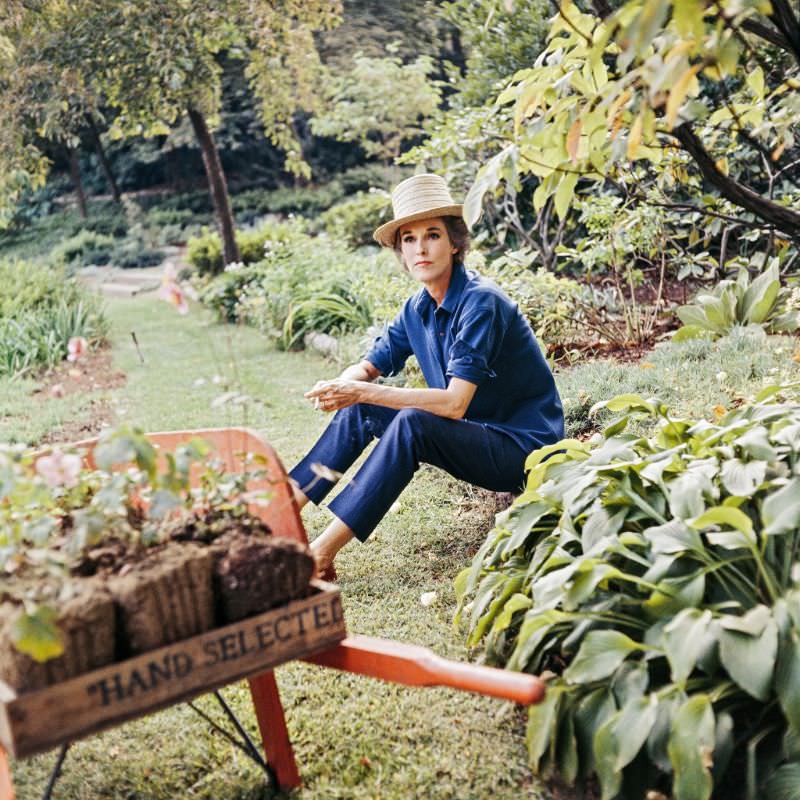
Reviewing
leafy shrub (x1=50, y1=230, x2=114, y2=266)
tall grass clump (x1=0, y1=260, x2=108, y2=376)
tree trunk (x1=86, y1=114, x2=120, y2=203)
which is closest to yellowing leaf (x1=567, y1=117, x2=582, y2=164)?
tall grass clump (x1=0, y1=260, x2=108, y2=376)

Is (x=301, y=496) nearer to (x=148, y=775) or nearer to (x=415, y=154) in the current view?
(x=148, y=775)

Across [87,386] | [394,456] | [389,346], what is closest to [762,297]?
[389,346]

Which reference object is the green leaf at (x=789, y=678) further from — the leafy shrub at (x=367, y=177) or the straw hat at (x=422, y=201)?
the leafy shrub at (x=367, y=177)

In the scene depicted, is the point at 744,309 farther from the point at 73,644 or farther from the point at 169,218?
the point at 169,218

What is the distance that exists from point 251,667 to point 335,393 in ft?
4.41

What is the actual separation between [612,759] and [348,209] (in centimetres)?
1107

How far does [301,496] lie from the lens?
113 inches

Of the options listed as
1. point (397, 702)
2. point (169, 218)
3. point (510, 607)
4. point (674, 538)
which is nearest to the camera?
point (674, 538)

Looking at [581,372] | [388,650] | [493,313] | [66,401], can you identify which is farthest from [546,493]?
[66,401]

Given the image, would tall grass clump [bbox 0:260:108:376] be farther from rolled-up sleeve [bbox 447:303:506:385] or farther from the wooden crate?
the wooden crate

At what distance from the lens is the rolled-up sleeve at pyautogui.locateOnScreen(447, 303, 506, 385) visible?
2.84 m

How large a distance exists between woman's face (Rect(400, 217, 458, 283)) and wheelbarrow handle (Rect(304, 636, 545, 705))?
5.51 feet

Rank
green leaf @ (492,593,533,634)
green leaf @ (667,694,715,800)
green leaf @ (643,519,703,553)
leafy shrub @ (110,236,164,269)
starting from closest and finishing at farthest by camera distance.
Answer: green leaf @ (667,694,715,800), green leaf @ (643,519,703,553), green leaf @ (492,593,533,634), leafy shrub @ (110,236,164,269)

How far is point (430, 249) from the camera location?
305cm
